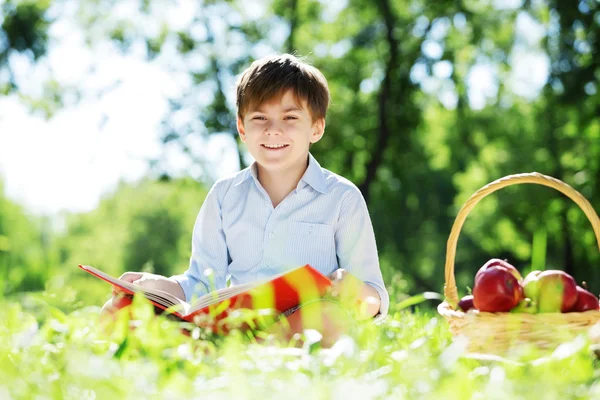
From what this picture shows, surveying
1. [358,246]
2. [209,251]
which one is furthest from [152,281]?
[358,246]

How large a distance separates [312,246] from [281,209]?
0.23m

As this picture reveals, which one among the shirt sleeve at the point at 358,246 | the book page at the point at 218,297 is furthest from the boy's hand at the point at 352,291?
the book page at the point at 218,297

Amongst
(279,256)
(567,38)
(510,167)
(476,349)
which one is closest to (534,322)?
(476,349)

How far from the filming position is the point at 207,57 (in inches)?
577

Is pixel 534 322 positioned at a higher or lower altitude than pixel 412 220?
higher

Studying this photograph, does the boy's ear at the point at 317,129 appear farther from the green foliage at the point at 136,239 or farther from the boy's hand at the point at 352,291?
the green foliage at the point at 136,239

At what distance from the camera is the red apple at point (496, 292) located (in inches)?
97.0

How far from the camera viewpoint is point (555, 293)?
8.15 ft

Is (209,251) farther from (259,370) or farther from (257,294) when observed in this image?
(259,370)

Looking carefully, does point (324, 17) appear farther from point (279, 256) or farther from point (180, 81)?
point (279, 256)

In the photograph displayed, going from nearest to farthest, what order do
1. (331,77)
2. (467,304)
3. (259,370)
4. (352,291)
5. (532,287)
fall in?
(259,370) < (352,291) < (532,287) < (467,304) < (331,77)

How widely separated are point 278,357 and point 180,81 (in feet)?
44.6

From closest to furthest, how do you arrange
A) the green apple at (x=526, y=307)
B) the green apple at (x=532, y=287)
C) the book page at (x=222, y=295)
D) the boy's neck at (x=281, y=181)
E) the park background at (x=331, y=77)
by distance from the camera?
the book page at (x=222, y=295), the green apple at (x=526, y=307), the green apple at (x=532, y=287), the boy's neck at (x=281, y=181), the park background at (x=331, y=77)

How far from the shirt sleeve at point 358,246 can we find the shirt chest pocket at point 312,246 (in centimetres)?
5
